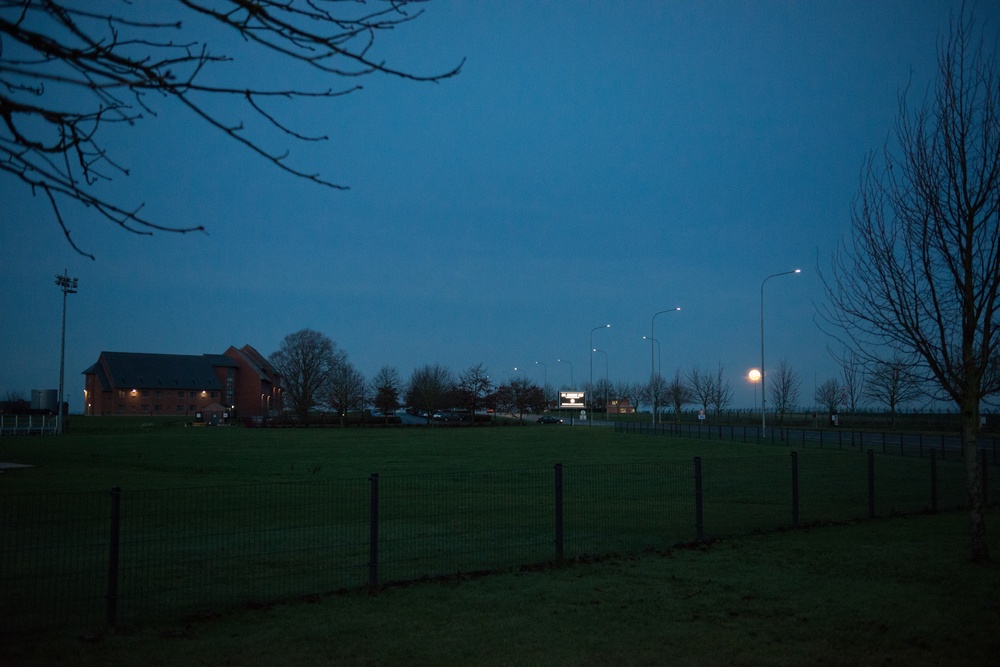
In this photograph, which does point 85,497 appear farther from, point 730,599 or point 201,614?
point 730,599

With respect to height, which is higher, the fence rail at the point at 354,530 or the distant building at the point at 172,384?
the distant building at the point at 172,384

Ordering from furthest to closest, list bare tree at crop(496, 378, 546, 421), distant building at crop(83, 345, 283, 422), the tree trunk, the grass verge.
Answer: distant building at crop(83, 345, 283, 422) → bare tree at crop(496, 378, 546, 421) → the tree trunk → the grass verge

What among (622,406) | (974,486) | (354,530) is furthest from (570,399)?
(974,486)

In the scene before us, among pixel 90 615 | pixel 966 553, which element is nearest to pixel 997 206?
pixel 966 553

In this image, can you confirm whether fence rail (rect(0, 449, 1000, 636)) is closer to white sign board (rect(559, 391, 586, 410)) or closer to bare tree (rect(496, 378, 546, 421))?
bare tree (rect(496, 378, 546, 421))

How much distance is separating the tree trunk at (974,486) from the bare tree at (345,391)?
6725 centimetres

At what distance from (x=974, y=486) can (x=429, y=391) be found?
272 feet

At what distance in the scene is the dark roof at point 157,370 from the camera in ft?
350

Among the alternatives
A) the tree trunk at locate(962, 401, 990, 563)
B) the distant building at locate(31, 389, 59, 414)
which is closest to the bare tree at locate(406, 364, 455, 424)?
the distant building at locate(31, 389, 59, 414)

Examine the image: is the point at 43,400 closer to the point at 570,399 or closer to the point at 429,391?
the point at 429,391

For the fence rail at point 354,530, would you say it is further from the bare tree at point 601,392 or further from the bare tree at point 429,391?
the bare tree at point 601,392

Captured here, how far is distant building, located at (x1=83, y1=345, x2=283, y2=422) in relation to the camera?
4183 inches

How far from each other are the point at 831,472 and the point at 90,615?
69.8ft

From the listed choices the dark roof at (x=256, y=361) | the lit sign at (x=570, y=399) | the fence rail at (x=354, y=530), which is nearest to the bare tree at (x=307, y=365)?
the dark roof at (x=256, y=361)
